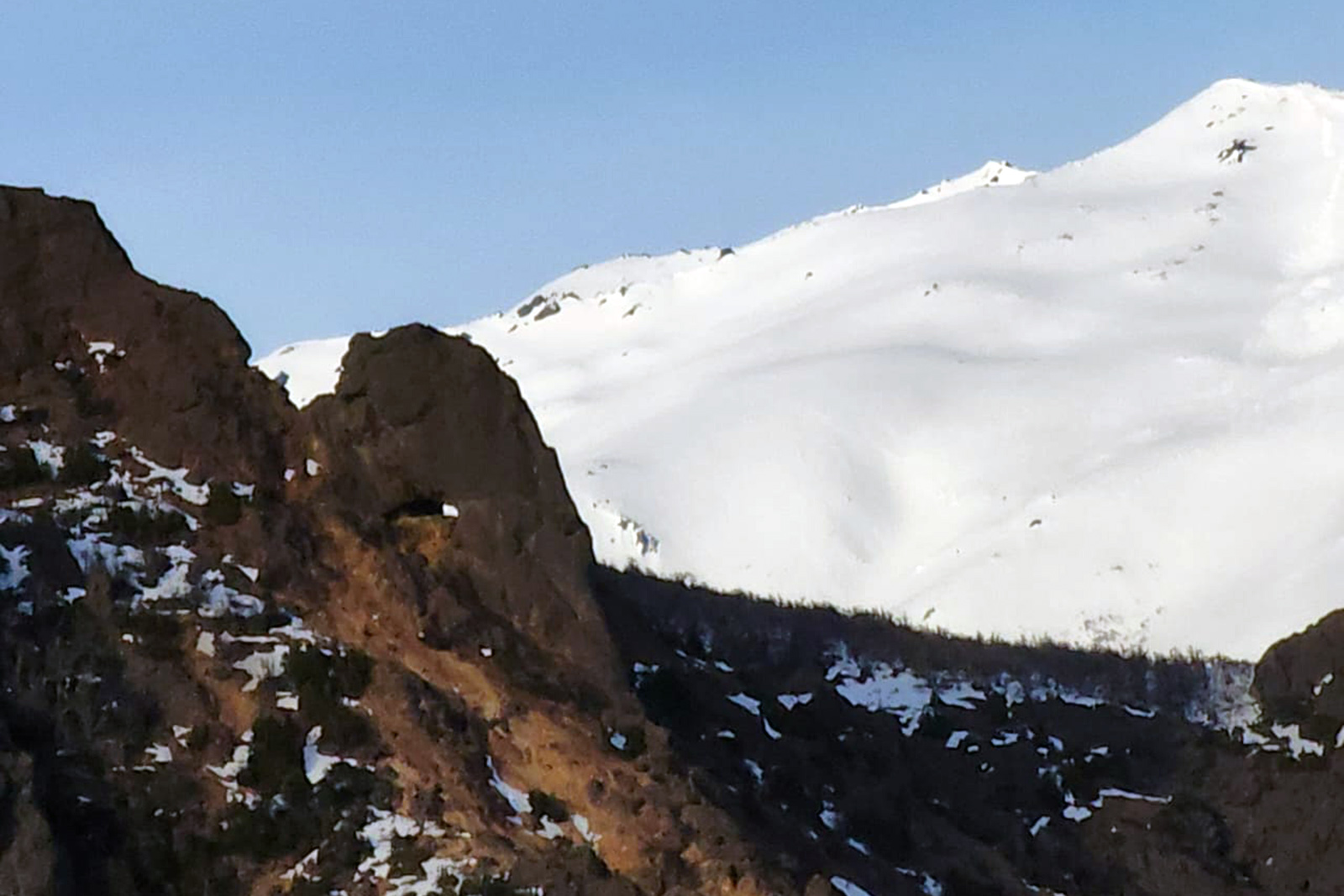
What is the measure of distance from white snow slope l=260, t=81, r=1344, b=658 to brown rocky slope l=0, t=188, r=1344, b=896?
1841 inches

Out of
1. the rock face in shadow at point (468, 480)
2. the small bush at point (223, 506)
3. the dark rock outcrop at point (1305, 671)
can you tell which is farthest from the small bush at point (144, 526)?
the dark rock outcrop at point (1305, 671)

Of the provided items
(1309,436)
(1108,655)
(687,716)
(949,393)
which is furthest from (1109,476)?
(687,716)

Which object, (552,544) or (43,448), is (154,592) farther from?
(552,544)

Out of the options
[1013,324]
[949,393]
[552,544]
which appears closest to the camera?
[552,544]

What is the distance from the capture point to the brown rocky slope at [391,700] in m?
21.2

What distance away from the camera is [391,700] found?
22172mm

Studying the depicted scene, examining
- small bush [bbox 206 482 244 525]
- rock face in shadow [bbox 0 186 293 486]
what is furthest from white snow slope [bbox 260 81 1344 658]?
small bush [bbox 206 482 244 525]

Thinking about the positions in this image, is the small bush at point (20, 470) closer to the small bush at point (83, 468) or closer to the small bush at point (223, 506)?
the small bush at point (83, 468)

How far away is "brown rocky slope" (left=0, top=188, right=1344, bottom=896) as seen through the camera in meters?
21.2

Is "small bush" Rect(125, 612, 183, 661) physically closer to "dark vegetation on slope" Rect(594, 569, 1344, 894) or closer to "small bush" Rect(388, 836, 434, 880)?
"small bush" Rect(388, 836, 434, 880)

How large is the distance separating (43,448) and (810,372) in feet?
334

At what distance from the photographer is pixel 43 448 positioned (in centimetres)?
2439

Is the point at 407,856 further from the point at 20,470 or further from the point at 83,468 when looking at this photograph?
the point at 20,470

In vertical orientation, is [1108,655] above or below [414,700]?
above
